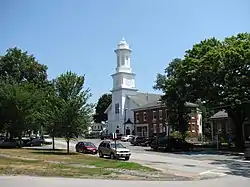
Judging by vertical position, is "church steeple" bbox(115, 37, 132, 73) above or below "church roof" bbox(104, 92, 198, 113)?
above

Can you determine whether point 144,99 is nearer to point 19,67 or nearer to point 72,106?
point 19,67

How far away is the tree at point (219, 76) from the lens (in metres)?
43.8

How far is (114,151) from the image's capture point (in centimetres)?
3538

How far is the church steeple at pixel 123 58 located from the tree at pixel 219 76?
45.7 m

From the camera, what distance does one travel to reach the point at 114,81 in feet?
325

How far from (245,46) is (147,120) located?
4349 cm

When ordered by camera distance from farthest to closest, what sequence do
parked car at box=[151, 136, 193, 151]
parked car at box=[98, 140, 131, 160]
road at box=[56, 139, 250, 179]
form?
parked car at box=[151, 136, 193, 151]
parked car at box=[98, 140, 131, 160]
road at box=[56, 139, 250, 179]

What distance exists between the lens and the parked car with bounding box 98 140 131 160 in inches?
1373

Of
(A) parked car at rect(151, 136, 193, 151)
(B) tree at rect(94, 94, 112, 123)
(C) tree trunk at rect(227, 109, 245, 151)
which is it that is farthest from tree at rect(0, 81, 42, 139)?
(B) tree at rect(94, 94, 112, 123)

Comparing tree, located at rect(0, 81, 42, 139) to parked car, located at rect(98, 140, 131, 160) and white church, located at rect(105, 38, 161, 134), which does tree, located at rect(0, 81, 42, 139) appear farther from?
white church, located at rect(105, 38, 161, 134)

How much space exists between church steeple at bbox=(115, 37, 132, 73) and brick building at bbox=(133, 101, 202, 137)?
12207mm

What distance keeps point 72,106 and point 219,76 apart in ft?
56.3

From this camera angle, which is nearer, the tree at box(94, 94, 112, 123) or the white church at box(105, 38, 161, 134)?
the white church at box(105, 38, 161, 134)

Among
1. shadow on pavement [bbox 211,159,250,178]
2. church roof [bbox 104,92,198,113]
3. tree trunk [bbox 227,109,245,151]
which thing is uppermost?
church roof [bbox 104,92,198,113]
